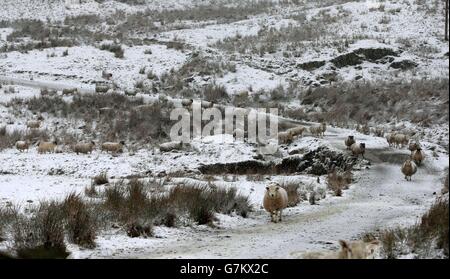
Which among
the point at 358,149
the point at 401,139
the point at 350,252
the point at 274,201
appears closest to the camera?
the point at 350,252

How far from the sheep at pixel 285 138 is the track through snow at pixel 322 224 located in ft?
16.7

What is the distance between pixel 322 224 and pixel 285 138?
10412 mm

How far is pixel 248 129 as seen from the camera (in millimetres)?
21281

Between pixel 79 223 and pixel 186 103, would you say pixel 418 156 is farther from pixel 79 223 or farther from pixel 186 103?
pixel 186 103

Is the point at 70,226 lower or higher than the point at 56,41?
lower

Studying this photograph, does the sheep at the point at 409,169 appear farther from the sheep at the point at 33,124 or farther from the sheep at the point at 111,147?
the sheep at the point at 33,124

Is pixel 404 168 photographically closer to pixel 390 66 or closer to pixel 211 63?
pixel 390 66

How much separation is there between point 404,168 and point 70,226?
9370 mm

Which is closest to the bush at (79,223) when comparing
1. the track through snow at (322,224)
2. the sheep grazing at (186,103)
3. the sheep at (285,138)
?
the track through snow at (322,224)

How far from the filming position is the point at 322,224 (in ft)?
28.3

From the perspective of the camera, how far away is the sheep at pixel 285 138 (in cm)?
1889

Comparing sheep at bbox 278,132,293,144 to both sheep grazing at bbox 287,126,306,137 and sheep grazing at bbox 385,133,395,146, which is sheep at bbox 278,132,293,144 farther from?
sheep grazing at bbox 385,133,395,146

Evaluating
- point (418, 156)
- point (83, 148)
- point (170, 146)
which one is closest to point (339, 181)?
point (418, 156)
